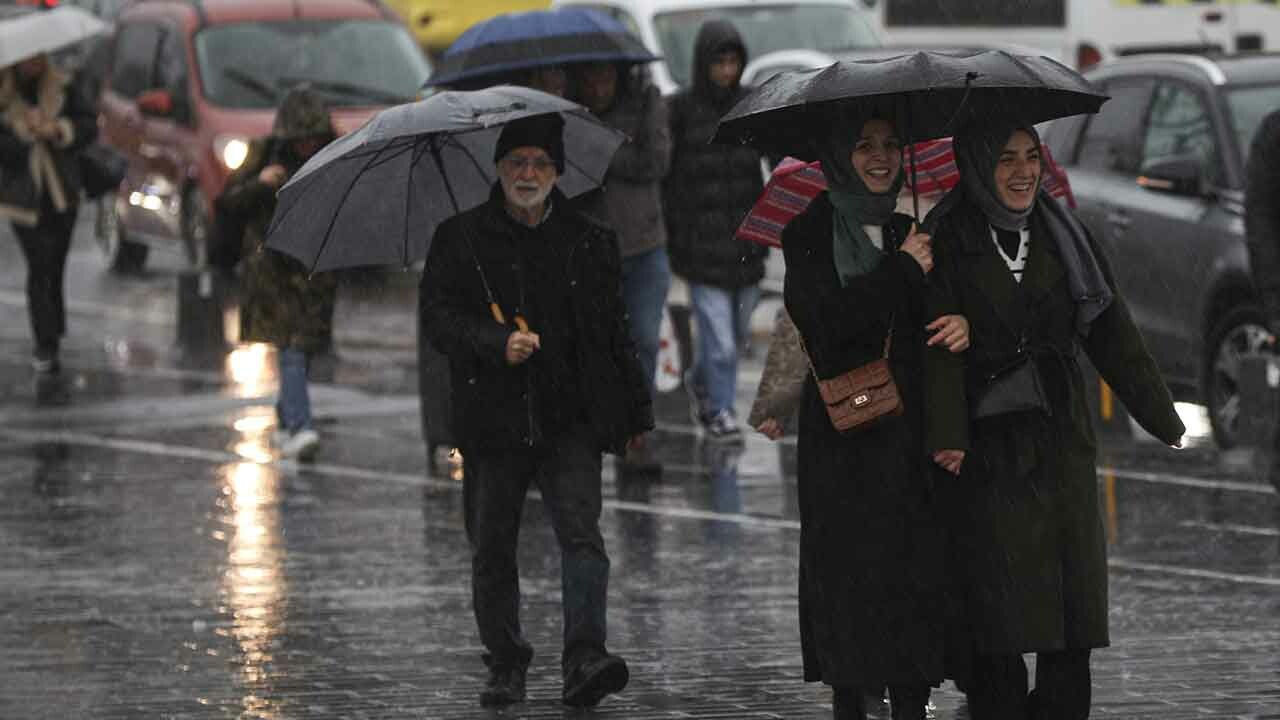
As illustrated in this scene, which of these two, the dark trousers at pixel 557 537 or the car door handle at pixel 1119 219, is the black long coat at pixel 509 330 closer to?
the dark trousers at pixel 557 537

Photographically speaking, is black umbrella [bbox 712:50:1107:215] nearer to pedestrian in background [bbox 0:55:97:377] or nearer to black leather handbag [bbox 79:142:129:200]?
pedestrian in background [bbox 0:55:97:377]

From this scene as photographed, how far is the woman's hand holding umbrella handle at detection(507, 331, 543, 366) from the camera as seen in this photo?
27.1 feet

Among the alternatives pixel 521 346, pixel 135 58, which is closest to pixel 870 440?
pixel 521 346

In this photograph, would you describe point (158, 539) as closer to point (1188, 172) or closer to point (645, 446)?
point (645, 446)

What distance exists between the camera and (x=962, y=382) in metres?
6.91

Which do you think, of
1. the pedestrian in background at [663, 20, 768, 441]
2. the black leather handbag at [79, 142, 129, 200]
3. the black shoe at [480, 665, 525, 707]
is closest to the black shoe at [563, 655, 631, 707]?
the black shoe at [480, 665, 525, 707]

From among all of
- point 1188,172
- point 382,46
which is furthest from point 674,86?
point 1188,172

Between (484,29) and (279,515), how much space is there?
7.20 feet

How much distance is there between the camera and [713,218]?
14.1 m

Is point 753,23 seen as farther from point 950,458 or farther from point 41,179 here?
point 950,458

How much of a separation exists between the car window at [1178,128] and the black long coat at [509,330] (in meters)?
6.09

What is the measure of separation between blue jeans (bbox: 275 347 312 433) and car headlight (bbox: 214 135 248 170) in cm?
674

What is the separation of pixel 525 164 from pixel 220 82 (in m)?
13.0

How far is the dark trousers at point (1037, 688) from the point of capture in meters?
7.04
